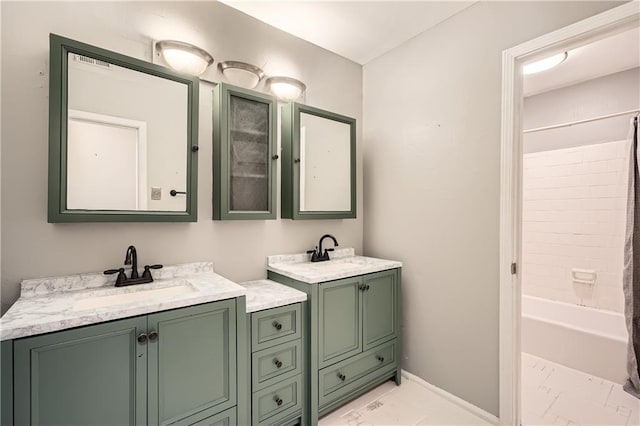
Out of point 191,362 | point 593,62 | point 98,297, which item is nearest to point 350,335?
point 191,362

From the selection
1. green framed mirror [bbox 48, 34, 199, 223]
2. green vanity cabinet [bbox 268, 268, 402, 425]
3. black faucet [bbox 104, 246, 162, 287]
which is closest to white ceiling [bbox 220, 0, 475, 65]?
green framed mirror [bbox 48, 34, 199, 223]

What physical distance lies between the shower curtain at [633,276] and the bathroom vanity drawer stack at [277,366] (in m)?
2.37

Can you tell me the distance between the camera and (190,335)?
4.26 ft

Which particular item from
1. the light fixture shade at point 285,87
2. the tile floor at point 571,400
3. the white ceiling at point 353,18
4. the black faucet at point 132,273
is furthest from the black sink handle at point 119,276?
the tile floor at point 571,400

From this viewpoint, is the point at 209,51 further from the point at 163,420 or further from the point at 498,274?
the point at 498,274

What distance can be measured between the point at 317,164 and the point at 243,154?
0.60m

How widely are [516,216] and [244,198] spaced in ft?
5.43

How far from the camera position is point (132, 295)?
148cm

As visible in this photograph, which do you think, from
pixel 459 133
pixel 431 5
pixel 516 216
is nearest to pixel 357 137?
pixel 459 133

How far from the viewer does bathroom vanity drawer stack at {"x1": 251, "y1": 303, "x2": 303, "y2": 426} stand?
5.04 ft

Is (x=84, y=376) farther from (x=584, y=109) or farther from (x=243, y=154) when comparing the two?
(x=584, y=109)

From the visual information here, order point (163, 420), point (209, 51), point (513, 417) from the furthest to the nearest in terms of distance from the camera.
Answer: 1. point (209, 51)
2. point (513, 417)
3. point (163, 420)

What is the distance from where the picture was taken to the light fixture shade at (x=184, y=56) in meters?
1.67

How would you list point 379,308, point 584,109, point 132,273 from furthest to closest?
point 584,109, point 379,308, point 132,273
